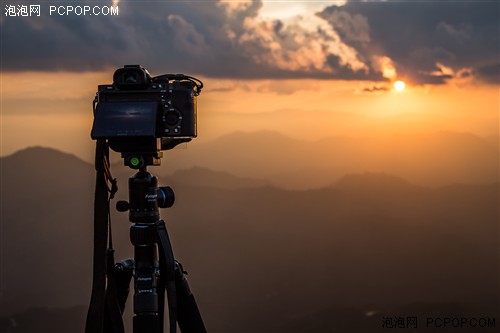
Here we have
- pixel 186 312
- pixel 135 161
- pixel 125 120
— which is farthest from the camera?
pixel 186 312

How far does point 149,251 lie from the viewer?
12.0 ft

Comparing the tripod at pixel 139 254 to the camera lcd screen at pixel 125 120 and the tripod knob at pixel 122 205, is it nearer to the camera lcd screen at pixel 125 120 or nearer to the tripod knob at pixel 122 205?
the tripod knob at pixel 122 205

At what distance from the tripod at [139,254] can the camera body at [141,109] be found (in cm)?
9

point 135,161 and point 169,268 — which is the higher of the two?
point 135,161

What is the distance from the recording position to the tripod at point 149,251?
3607 mm

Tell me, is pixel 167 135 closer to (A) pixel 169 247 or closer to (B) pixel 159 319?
(A) pixel 169 247

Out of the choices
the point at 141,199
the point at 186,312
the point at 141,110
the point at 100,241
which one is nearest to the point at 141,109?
the point at 141,110

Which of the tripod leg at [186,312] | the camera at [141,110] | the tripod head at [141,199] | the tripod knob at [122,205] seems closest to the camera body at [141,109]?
the camera at [141,110]

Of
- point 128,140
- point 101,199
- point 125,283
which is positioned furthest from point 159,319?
point 128,140

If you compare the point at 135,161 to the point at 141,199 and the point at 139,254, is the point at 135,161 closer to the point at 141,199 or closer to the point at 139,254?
the point at 141,199

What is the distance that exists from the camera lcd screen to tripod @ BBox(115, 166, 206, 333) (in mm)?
291

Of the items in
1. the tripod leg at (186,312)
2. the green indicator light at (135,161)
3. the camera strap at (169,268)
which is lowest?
the tripod leg at (186,312)

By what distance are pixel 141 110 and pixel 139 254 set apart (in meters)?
0.77

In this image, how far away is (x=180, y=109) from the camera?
3.55 meters
